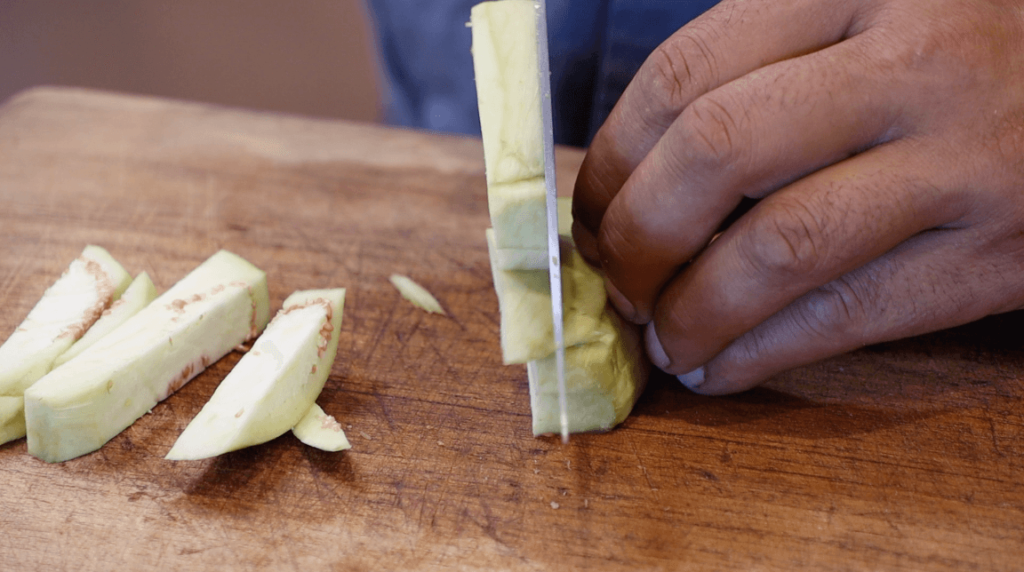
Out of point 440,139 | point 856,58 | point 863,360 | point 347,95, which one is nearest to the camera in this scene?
point 856,58

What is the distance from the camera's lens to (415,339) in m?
1.48

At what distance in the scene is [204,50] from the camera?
4477 mm

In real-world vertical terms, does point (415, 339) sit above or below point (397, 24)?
below

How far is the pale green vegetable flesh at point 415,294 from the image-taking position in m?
1.56

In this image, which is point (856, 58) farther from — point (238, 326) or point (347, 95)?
point (347, 95)

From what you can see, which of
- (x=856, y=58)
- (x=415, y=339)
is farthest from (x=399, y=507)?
(x=856, y=58)

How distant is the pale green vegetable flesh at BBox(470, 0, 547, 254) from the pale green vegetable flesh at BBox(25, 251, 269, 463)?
1.98 ft

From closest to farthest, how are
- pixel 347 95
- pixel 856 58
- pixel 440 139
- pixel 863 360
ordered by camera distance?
pixel 856 58 → pixel 863 360 → pixel 440 139 → pixel 347 95

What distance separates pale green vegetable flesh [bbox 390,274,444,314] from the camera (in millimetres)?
1563

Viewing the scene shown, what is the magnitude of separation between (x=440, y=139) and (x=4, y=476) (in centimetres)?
143

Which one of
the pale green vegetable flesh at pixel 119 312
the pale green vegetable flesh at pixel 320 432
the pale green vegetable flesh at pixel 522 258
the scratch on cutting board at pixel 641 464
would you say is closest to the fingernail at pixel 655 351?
the scratch on cutting board at pixel 641 464

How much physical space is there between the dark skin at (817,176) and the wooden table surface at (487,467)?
0.54 ft

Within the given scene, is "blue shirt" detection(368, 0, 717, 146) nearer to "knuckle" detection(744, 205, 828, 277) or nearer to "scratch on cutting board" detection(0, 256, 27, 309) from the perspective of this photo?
"knuckle" detection(744, 205, 828, 277)

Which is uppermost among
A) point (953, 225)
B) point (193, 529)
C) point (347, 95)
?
point (953, 225)
